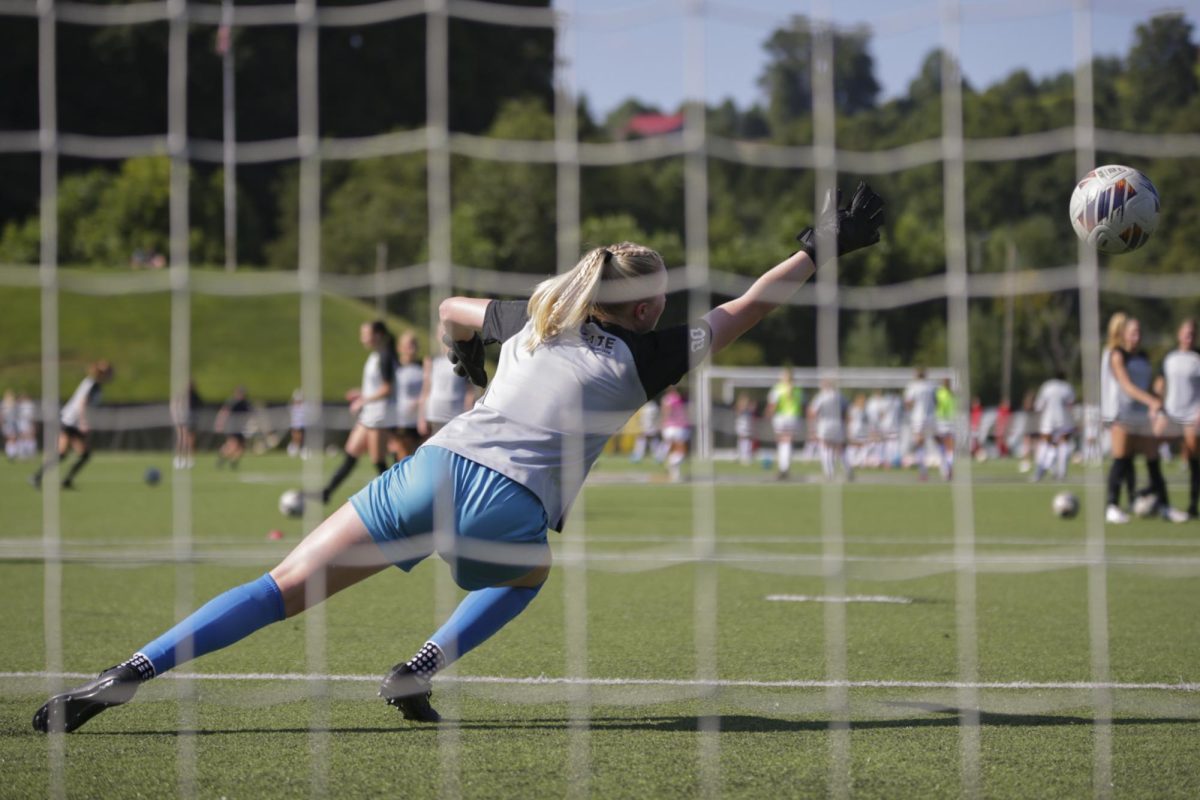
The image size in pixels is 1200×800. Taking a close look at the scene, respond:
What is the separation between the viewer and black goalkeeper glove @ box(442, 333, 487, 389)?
4.27 m

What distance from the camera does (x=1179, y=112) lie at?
1084cm

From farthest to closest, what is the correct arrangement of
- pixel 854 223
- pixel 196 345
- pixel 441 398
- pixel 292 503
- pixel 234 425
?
pixel 196 345, pixel 234 425, pixel 292 503, pixel 441 398, pixel 854 223

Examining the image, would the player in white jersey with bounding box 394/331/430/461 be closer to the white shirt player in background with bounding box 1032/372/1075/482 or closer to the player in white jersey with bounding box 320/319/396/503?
the player in white jersey with bounding box 320/319/396/503

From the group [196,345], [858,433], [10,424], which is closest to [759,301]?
[858,433]

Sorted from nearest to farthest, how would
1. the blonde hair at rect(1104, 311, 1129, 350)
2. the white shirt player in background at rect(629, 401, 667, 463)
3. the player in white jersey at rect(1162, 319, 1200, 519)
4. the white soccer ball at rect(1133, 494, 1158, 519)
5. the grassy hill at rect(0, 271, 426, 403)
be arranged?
the blonde hair at rect(1104, 311, 1129, 350), the player in white jersey at rect(1162, 319, 1200, 519), the white soccer ball at rect(1133, 494, 1158, 519), the white shirt player in background at rect(629, 401, 667, 463), the grassy hill at rect(0, 271, 426, 403)

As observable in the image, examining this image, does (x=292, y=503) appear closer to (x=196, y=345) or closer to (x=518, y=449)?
(x=518, y=449)

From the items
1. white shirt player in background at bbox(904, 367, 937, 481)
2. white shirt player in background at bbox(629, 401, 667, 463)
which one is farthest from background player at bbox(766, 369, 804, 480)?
white shirt player in background at bbox(629, 401, 667, 463)

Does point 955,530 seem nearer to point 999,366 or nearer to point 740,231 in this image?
point 999,366

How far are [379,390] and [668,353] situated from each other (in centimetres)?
898

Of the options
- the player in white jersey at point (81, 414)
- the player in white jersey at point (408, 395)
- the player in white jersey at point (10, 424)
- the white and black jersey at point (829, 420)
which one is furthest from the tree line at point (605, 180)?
the player in white jersey at point (408, 395)

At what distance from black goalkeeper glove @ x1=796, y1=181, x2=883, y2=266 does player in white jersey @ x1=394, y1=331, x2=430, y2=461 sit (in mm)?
9182

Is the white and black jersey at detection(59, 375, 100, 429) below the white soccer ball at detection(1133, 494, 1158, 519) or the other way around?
the other way around

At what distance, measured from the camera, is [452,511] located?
12.8 feet

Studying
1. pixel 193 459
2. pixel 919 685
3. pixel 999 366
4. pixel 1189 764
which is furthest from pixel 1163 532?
pixel 193 459
